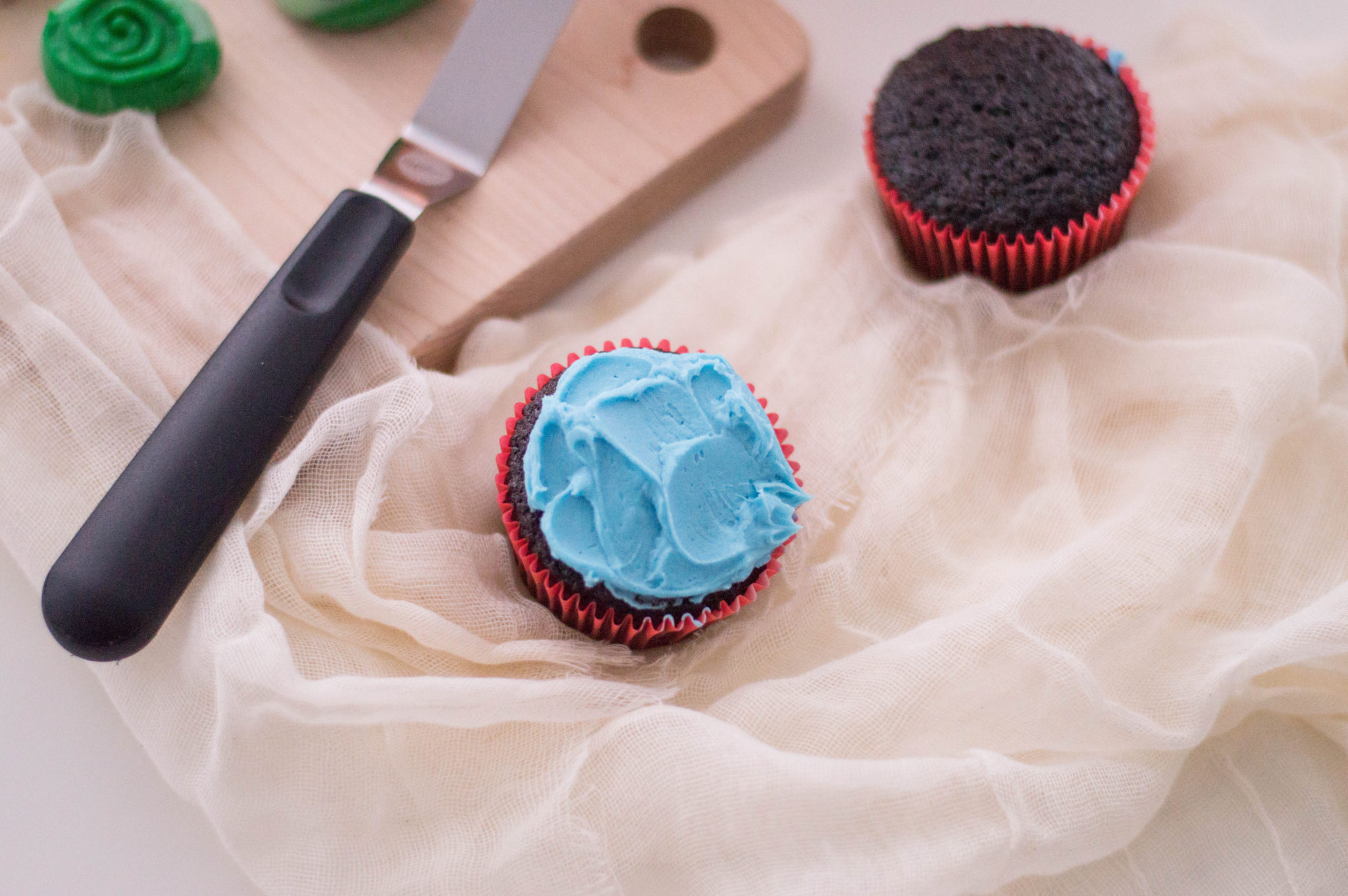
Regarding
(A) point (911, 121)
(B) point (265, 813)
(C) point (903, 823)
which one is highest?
(A) point (911, 121)

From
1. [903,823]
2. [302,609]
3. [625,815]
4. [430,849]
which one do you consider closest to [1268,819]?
[903,823]

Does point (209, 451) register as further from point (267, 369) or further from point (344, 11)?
point (344, 11)

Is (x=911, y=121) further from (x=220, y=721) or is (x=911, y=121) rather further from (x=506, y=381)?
(x=220, y=721)

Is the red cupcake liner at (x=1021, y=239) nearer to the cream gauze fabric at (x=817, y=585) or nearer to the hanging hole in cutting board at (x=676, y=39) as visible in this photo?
the cream gauze fabric at (x=817, y=585)

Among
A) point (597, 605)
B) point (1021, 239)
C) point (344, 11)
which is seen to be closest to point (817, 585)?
point (597, 605)

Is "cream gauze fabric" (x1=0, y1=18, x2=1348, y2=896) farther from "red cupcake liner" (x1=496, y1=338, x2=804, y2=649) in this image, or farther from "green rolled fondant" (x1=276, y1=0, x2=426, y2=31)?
"green rolled fondant" (x1=276, y1=0, x2=426, y2=31)

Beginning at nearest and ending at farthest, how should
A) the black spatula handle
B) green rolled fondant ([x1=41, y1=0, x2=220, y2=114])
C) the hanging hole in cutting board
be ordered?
the black spatula handle → green rolled fondant ([x1=41, y1=0, x2=220, y2=114]) → the hanging hole in cutting board

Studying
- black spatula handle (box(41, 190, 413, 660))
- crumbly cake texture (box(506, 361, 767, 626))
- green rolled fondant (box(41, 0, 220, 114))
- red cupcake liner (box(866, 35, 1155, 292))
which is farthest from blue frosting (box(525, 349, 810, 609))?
green rolled fondant (box(41, 0, 220, 114))
